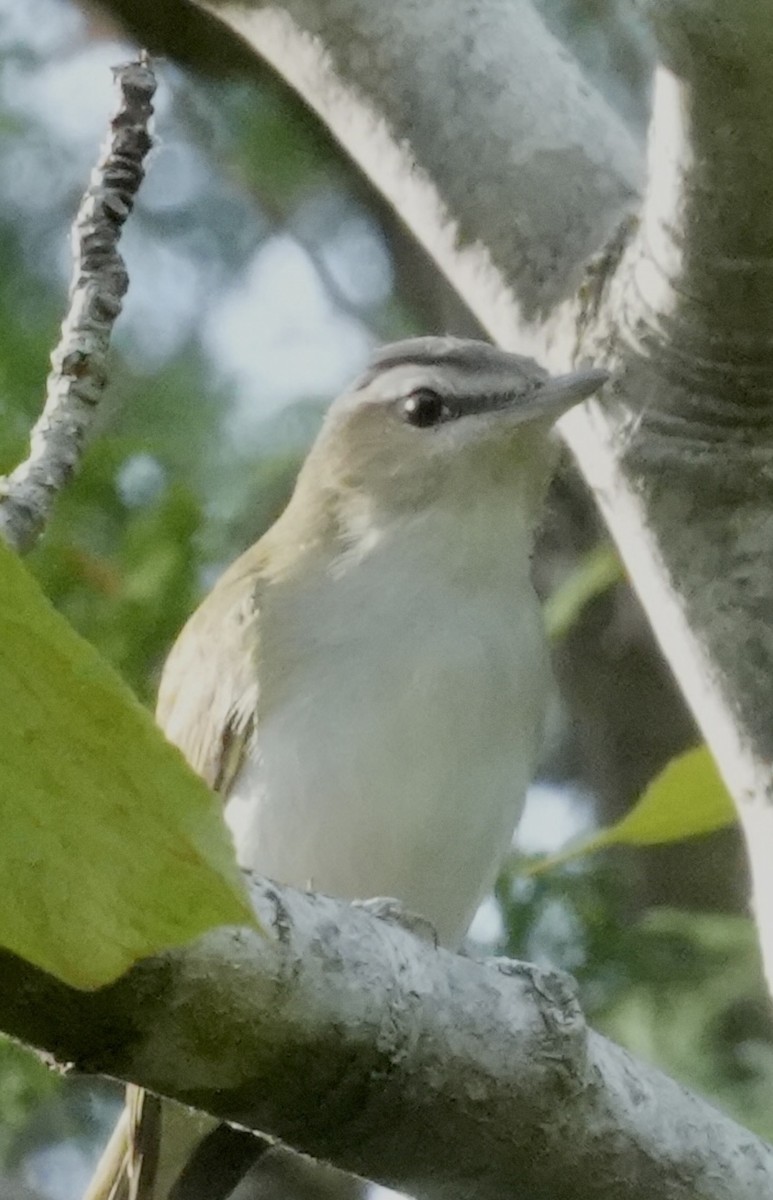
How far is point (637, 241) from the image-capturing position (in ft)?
4.45

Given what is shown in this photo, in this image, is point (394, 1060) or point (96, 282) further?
point (96, 282)

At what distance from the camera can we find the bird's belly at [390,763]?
168cm

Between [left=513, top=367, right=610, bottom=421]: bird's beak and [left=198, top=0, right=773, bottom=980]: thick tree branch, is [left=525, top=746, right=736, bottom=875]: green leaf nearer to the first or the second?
[left=198, top=0, right=773, bottom=980]: thick tree branch

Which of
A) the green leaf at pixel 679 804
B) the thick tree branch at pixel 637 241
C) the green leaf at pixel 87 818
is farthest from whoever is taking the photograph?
the thick tree branch at pixel 637 241

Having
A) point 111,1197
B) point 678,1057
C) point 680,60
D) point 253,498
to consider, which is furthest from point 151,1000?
point 253,498

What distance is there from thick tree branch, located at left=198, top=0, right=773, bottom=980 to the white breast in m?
0.24

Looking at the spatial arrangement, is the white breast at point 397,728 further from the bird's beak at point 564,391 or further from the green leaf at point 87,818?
the green leaf at point 87,818

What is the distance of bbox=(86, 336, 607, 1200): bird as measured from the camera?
1683 millimetres

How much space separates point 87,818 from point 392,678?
3.93ft

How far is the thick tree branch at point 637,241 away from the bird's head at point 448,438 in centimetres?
15

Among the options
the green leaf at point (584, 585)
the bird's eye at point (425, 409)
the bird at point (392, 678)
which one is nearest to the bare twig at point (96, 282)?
the bird at point (392, 678)

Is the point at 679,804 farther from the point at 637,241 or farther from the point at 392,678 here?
the point at 392,678

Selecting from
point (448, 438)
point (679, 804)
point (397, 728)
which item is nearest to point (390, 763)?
point (397, 728)

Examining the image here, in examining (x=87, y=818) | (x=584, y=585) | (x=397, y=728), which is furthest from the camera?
(x=584, y=585)
